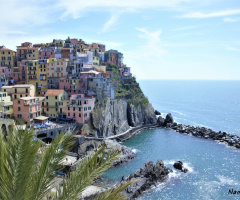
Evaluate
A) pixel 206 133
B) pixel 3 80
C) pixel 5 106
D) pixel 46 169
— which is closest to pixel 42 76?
pixel 3 80

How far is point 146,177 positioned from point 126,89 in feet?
144

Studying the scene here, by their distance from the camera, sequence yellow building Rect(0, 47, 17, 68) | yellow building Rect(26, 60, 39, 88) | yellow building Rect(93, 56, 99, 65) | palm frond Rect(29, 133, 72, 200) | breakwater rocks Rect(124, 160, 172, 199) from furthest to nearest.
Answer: yellow building Rect(93, 56, 99, 65), yellow building Rect(0, 47, 17, 68), yellow building Rect(26, 60, 39, 88), breakwater rocks Rect(124, 160, 172, 199), palm frond Rect(29, 133, 72, 200)

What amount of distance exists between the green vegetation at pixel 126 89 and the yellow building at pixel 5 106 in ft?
91.9

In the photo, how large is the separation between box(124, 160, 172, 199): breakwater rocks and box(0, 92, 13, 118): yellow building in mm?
29269

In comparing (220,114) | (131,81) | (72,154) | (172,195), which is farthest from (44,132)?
(220,114)

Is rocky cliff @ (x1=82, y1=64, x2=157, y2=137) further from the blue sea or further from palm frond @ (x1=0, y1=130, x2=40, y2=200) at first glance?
palm frond @ (x1=0, y1=130, x2=40, y2=200)

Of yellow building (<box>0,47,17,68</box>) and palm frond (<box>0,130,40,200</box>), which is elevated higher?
yellow building (<box>0,47,17,68</box>)

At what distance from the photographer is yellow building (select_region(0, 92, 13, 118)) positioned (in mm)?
51081

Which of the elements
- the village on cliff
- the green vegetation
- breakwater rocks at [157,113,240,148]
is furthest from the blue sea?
the village on cliff

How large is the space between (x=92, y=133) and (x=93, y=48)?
37.9 m

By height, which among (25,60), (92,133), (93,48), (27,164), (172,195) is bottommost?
(172,195)

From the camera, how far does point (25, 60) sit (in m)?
69.5

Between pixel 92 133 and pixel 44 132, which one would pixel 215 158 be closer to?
pixel 92 133

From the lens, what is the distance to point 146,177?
127 feet
